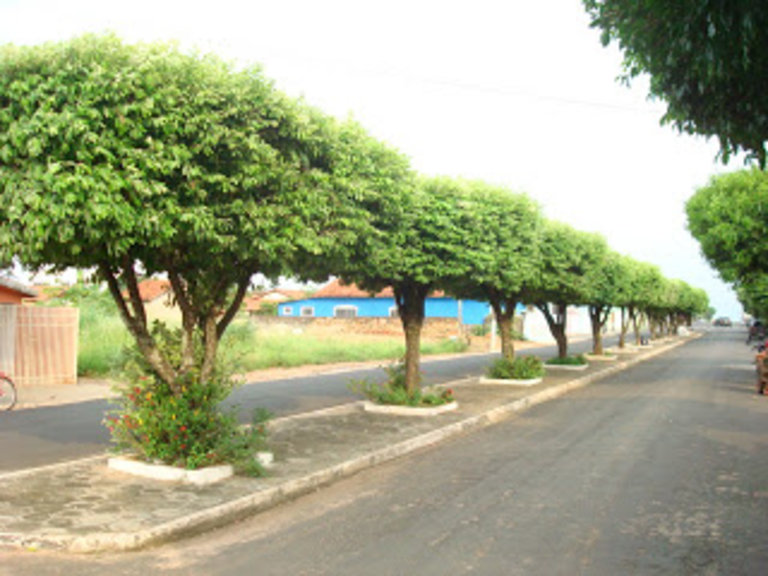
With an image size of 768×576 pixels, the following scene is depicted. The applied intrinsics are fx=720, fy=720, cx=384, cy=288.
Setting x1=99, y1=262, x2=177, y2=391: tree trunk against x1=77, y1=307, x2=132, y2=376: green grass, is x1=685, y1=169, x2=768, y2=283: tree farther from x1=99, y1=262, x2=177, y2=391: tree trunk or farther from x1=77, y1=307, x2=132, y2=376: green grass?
x1=99, y1=262, x2=177, y2=391: tree trunk

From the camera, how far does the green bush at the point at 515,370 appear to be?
19781mm

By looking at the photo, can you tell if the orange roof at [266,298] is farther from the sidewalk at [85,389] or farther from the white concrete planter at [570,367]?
the white concrete planter at [570,367]

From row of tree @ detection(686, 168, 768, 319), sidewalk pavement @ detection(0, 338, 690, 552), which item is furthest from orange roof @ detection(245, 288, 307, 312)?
sidewalk pavement @ detection(0, 338, 690, 552)

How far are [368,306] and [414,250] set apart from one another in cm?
4986

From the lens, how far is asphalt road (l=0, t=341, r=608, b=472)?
959cm

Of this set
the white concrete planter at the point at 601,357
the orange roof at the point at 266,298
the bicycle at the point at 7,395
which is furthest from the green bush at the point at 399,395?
the orange roof at the point at 266,298

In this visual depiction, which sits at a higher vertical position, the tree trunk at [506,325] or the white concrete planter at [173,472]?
the tree trunk at [506,325]

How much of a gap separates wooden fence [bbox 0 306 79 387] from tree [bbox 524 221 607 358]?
39.8ft

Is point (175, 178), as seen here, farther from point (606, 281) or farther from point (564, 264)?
point (606, 281)

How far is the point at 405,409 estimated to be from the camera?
1332cm

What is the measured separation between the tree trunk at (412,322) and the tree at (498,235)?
761mm

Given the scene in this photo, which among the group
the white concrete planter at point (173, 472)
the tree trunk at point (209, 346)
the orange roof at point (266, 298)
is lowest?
the white concrete planter at point (173, 472)

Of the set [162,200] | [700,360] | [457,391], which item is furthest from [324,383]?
[700,360]

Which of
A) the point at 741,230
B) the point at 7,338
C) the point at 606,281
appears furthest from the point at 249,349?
the point at 606,281
